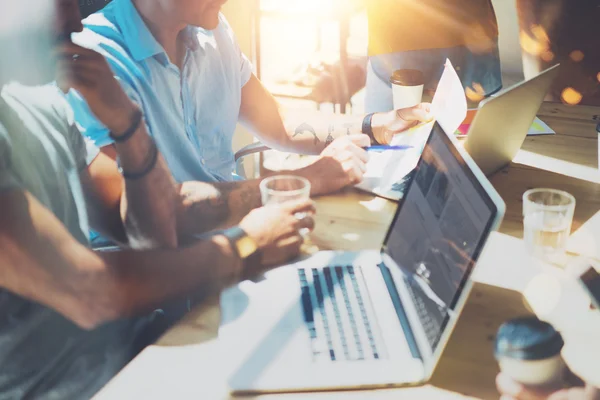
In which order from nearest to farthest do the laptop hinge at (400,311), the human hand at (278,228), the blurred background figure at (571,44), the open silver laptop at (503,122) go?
1. the laptop hinge at (400,311)
2. the human hand at (278,228)
3. the open silver laptop at (503,122)
4. the blurred background figure at (571,44)

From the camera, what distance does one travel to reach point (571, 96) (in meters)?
2.08

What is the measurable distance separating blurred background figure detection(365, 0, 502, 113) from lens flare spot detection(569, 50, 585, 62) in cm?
30

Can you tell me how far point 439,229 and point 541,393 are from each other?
266 millimetres

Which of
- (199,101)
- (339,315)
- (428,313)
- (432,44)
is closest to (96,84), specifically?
(199,101)

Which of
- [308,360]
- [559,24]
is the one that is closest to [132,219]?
[308,360]

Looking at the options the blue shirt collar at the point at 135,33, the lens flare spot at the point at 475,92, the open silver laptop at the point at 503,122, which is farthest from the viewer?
the lens flare spot at the point at 475,92

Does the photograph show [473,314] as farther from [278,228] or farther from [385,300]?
[278,228]

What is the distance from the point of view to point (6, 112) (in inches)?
37.9

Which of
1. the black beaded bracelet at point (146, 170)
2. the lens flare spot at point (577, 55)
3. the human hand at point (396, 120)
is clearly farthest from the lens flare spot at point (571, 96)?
the black beaded bracelet at point (146, 170)

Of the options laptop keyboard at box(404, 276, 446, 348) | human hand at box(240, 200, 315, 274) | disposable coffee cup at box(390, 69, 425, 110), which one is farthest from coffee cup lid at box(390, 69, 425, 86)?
laptop keyboard at box(404, 276, 446, 348)

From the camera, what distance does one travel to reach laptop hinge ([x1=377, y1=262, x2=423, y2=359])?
0.78 m

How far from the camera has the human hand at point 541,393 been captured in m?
0.67

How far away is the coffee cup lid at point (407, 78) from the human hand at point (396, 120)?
101mm

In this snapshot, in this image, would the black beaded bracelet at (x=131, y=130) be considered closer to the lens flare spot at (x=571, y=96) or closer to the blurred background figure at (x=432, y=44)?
the blurred background figure at (x=432, y=44)
